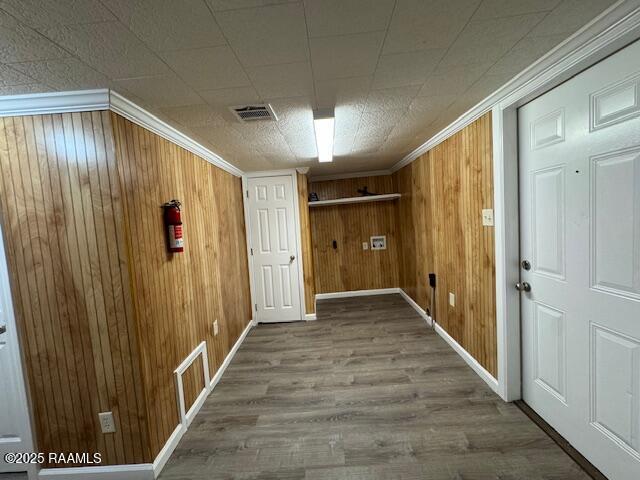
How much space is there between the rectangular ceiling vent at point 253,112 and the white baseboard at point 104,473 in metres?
2.34

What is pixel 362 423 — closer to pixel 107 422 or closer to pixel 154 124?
pixel 107 422

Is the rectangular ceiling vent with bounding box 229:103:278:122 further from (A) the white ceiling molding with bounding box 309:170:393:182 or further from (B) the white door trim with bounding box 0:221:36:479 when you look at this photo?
(A) the white ceiling molding with bounding box 309:170:393:182

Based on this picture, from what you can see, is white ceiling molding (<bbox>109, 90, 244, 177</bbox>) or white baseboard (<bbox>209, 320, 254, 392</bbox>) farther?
white baseboard (<bbox>209, 320, 254, 392</bbox>)

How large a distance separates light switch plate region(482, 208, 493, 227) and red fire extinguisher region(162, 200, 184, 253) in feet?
7.97

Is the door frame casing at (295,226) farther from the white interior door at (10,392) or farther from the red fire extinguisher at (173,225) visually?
the white interior door at (10,392)

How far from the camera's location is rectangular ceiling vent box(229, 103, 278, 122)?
191 centimetres

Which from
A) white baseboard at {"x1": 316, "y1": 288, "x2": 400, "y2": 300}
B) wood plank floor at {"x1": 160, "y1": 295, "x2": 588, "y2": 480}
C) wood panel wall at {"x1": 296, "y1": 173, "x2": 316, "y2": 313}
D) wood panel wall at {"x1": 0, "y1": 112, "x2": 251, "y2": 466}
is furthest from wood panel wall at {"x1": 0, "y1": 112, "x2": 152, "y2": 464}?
white baseboard at {"x1": 316, "y1": 288, "x2": 400, "y2": 300}

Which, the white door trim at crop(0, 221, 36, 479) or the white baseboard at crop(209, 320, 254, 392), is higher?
the white door trim at crop(0, 221, 36, 479)

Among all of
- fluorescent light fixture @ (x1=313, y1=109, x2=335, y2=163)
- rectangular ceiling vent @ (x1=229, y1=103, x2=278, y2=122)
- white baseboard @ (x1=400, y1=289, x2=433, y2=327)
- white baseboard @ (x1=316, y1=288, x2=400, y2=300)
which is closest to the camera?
rectangular ceiling vent @ (x1=229, y1=103, x2=278, y2=122)

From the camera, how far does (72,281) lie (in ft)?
5.45

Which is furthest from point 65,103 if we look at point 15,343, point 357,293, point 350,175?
point 357,293

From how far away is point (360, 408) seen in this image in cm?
224

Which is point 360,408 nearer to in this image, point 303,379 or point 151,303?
point 303,379

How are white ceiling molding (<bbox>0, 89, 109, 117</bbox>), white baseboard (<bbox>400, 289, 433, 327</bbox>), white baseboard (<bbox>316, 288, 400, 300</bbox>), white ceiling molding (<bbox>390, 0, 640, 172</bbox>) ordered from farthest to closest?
white baseboard (<bbox>316, 288, 400, 300</bbox>) → white baseboard (<bbox>400, 289, 433, 327</bbox>) → white ceiling molding (<bbox>0, 89, 109, 117</bbox>) → white ceiling molding (<bbox>390, 0, 640, 172</bbox>)
